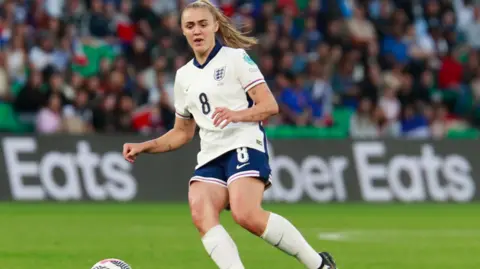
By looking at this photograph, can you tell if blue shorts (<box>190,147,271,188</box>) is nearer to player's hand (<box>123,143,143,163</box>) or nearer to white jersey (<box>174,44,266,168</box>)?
white jersey (<box>174,44,266,168</box>)

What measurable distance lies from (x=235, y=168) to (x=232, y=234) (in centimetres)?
622

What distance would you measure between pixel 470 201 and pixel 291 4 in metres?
5.98

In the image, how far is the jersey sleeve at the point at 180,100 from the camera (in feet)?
28.3

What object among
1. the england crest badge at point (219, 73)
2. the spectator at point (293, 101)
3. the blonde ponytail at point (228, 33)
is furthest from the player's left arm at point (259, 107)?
the spectator at point (293, 101)

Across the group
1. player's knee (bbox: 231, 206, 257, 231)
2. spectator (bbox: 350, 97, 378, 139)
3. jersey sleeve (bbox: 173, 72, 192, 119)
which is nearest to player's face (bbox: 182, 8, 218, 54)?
jersey sleeve (bbox: 173, 72, 192, 119)

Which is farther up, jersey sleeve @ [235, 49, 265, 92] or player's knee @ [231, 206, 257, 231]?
jersey sleeve @ [235, 49, 265, 92]

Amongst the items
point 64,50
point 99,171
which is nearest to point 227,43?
point 99,171

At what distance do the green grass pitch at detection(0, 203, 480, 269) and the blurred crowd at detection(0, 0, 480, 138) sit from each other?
218 centimetres

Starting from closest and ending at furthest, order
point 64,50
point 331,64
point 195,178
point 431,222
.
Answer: point 195,178
point 431,222
point 64,50
point 331,64

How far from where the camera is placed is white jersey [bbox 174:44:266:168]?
8320mm

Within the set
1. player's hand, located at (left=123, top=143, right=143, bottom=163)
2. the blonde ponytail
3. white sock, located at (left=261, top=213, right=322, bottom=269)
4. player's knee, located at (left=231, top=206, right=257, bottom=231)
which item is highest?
the blonde ponytail

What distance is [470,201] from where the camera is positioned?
2062cm

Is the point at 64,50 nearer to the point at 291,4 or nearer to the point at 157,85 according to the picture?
the point at 157,85

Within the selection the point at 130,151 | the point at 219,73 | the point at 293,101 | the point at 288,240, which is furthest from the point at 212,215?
the point at 293,101
